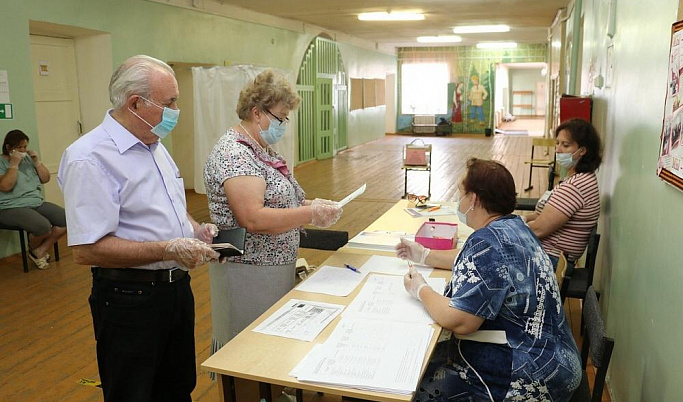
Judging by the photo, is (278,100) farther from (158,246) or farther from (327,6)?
(327,6)

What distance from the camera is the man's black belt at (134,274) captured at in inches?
73.7

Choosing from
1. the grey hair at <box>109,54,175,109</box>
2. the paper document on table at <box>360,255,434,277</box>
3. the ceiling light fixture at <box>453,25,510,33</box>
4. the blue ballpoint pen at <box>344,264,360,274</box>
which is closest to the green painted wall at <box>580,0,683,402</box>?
the paper document on table at <box>360,255,434,277</box>

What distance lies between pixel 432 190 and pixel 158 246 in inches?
277

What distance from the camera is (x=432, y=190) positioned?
8.55m

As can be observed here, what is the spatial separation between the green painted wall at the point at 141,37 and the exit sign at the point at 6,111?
2.6 inches

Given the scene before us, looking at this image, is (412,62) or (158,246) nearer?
(158,246)

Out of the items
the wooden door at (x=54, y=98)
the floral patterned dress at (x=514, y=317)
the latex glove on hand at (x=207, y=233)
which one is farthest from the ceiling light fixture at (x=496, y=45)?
the floral patterned dress at (x=514, y=317)

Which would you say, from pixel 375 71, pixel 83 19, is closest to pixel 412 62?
pixel 375 71

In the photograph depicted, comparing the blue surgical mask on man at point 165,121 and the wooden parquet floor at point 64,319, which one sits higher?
the blue surgical mask on man at point 165,121

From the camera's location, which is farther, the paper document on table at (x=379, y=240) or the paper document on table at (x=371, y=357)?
the paper document on table at (x=379, y=240)

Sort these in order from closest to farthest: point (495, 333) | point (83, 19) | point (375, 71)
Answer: point (495, 333) → point (83, 19) → point (375, 71)

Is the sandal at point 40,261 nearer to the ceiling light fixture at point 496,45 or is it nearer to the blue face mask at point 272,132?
the blue face mask at point 272,132

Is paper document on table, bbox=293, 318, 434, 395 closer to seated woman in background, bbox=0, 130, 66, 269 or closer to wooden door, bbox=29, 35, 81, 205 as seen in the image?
seated woman in background, bbox=0, 130, 66, 269

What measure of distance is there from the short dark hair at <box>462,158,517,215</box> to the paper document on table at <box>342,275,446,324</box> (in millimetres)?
441
